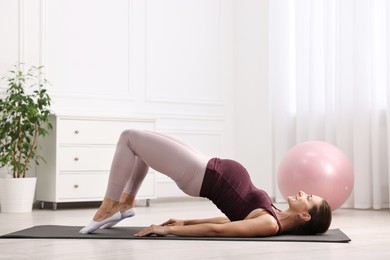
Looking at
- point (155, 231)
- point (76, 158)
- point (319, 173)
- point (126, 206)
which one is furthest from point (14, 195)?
point (319, 173)

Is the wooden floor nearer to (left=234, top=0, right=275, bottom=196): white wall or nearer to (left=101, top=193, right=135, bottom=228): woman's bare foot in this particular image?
(left=101, top=193, right=135, bottom=228): woman's bare foot

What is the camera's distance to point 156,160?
3439 mm

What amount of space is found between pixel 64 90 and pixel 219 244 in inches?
129

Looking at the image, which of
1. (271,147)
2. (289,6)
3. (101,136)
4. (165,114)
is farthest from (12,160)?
(289,6)

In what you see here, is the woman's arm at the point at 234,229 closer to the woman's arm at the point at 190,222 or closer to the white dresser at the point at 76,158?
the woman's arm at the point at 190,222

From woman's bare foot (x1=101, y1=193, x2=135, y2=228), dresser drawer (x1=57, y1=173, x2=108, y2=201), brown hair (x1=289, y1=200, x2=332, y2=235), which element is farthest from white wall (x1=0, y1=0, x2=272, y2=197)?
brown hair (x1=289, y1=200, x2=332, y2=235)

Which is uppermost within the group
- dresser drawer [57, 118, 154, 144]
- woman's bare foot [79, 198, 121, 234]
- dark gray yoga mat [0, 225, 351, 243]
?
dresser drawer [57, 118, 154, 144]

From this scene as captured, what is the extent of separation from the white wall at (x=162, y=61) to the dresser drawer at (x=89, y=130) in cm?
47

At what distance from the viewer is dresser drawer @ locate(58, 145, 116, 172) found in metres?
5.48

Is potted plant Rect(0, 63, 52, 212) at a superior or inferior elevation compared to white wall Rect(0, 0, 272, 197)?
inferior

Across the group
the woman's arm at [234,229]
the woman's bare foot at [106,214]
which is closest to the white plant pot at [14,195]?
the woman's bare foot at [106,214]

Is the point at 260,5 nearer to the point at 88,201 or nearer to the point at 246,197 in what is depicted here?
the point at 88,201

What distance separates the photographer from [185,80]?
689 centimetres

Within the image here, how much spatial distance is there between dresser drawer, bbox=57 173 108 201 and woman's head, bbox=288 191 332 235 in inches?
98.4
